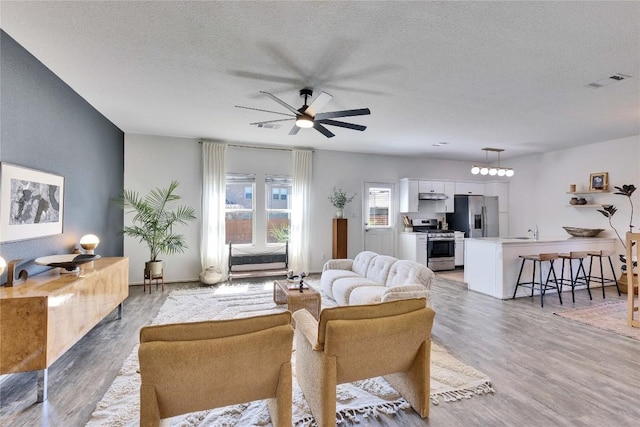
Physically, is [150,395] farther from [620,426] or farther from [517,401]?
[620,426]

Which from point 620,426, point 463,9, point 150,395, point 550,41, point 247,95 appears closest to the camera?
point 150,395

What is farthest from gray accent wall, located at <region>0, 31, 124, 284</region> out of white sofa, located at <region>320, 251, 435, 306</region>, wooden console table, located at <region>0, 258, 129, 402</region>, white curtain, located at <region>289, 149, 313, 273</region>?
white sofa, located at <region>320, 251, 435, 306</region>

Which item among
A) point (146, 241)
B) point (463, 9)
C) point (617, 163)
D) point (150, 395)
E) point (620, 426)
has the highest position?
point (463, 9)

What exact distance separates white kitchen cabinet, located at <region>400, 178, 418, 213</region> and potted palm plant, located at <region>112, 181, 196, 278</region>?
4.88 metres

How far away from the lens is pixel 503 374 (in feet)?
8.80

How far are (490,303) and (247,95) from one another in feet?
15.3

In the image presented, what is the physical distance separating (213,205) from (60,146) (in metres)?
2.81

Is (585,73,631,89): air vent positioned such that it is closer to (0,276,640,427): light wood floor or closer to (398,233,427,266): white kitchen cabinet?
(0,276,640,427): light wood floor

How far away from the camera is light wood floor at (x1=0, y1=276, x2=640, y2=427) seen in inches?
83.7

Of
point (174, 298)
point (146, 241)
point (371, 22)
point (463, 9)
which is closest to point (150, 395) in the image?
point (371, 22)

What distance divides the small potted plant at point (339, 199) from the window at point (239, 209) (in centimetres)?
183

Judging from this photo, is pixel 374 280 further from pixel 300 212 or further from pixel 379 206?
pixel 379 206

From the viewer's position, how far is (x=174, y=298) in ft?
16.0

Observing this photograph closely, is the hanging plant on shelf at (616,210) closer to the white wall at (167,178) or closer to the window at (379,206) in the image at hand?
the window at (379,206)
